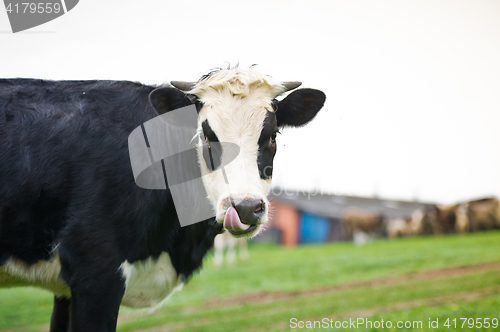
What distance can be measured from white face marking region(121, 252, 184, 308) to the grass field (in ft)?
0.74

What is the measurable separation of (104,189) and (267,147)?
1.29m

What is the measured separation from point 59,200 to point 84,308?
810 mm

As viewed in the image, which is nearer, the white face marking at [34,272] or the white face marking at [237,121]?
the white face marking at [237,121]

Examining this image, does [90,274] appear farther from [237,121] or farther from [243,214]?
[237,121]

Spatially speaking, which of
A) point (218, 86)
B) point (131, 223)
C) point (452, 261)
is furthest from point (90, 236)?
point (452, 261)

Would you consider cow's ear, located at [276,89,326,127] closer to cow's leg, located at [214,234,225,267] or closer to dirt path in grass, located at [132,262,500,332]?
dirt path in grass, located at [132,262,500,332]

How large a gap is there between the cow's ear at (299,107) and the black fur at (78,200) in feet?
3.37

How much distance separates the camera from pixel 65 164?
3.16m

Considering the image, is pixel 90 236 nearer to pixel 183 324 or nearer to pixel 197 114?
pixel 197 114

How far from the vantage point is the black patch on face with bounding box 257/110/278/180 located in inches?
128

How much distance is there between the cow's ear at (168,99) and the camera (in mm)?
3389

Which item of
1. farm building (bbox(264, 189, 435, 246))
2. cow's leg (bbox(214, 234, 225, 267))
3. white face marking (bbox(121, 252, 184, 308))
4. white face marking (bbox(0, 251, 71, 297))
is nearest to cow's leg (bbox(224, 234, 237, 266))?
cow's leg (bbox(214, 234, 225, 267))

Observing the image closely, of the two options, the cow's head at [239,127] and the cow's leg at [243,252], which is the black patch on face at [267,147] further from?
the cow's leg at [243,252]

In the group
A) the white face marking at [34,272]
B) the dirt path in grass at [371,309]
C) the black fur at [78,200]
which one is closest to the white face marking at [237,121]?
the black fur at [78,200]
